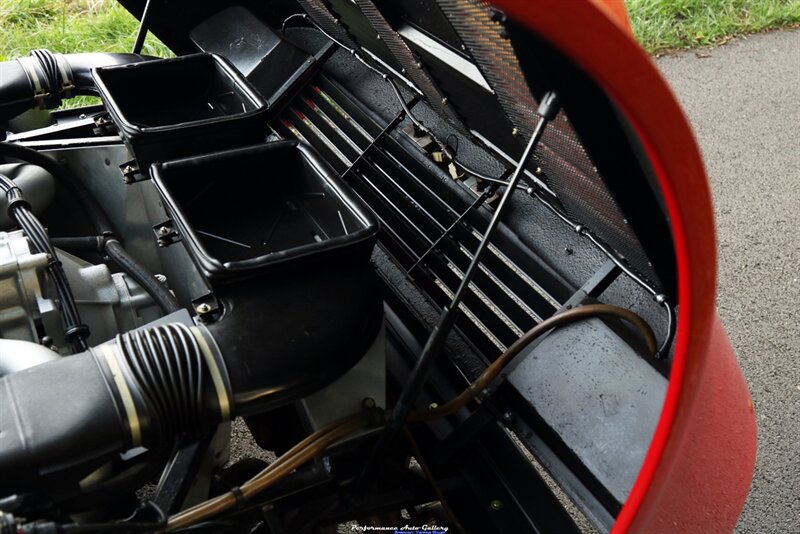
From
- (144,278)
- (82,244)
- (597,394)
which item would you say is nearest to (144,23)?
(82,244)

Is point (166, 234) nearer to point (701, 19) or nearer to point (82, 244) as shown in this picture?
point (82, 244)

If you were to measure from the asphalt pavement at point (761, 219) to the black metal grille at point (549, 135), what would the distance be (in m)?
1.18

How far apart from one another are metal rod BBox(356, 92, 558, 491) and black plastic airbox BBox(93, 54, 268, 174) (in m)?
0.66

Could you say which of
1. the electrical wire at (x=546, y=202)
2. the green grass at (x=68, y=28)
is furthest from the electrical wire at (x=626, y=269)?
the green grass at (x=68, y=28)

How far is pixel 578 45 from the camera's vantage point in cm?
78

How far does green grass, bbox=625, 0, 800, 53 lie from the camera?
428 cm

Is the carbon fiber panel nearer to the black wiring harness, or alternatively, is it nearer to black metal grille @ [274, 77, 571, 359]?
black metal grille @ [274, 77, 571, 359]

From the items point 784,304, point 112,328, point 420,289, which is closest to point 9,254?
point 112,328

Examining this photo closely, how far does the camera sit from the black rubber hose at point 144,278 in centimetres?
156

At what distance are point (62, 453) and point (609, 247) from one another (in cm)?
92

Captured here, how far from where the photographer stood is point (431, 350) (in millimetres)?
1194

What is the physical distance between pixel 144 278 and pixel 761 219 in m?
2.42

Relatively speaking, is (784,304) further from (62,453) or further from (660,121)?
(62,453)

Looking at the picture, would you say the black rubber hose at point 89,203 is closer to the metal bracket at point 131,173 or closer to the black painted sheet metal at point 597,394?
the metal bracket at point 131,173
